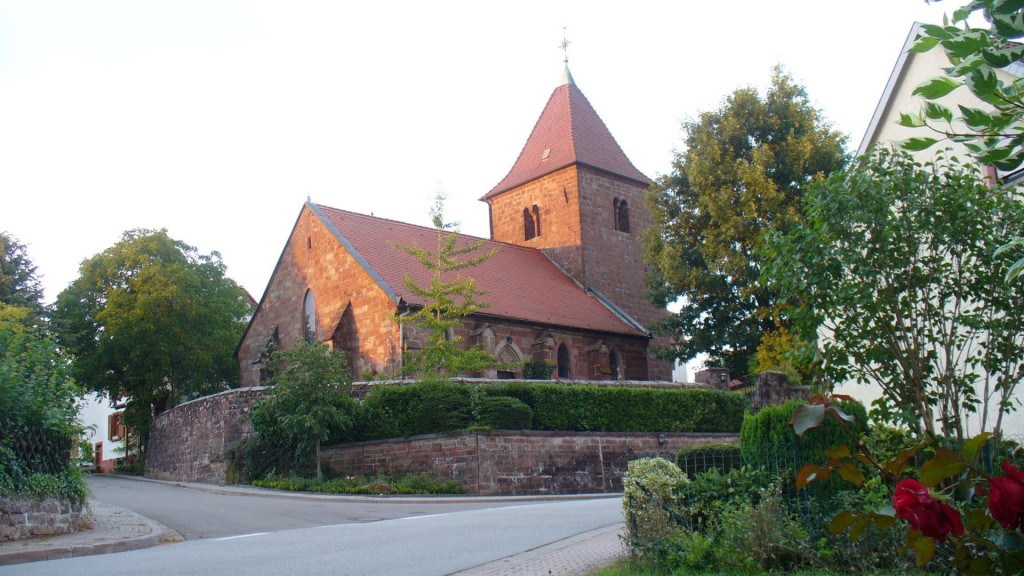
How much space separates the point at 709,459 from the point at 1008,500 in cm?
784

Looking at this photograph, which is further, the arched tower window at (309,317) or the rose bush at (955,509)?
the arched tower window at (309,317)

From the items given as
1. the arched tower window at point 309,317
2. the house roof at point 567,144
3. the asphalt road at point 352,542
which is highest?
the house roof at point 567,144

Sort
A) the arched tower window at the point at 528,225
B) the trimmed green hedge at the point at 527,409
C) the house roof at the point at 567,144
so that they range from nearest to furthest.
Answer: the trimmed green hedge at the point at 527,409, the house roof at the point at 567,144, the arched tower window at the point at 528,225

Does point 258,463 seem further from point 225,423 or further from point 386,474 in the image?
point 386,474

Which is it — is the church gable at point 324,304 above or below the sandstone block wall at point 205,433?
above

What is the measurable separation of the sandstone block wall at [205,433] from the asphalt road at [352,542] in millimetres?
7789

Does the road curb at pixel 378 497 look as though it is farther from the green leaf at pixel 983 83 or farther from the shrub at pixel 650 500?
the green leaf at pixel 983 83

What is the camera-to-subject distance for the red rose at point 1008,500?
121 inches

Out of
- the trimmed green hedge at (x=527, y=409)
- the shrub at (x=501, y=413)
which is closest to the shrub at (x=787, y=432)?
the shrub at (x=501, y=413)

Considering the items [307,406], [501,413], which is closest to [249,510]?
[307,406]

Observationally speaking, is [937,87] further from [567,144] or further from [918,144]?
[567,144]

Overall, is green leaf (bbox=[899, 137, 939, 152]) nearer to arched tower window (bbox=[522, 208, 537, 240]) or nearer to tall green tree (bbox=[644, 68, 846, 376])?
tall green tree (bbox=[644, 68, 846, 376])

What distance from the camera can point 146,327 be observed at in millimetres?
35188

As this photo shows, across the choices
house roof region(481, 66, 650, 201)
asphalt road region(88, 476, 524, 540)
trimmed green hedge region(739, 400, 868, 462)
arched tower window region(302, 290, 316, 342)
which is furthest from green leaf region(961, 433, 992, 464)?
house roof region(481, 66, 650, 201)
